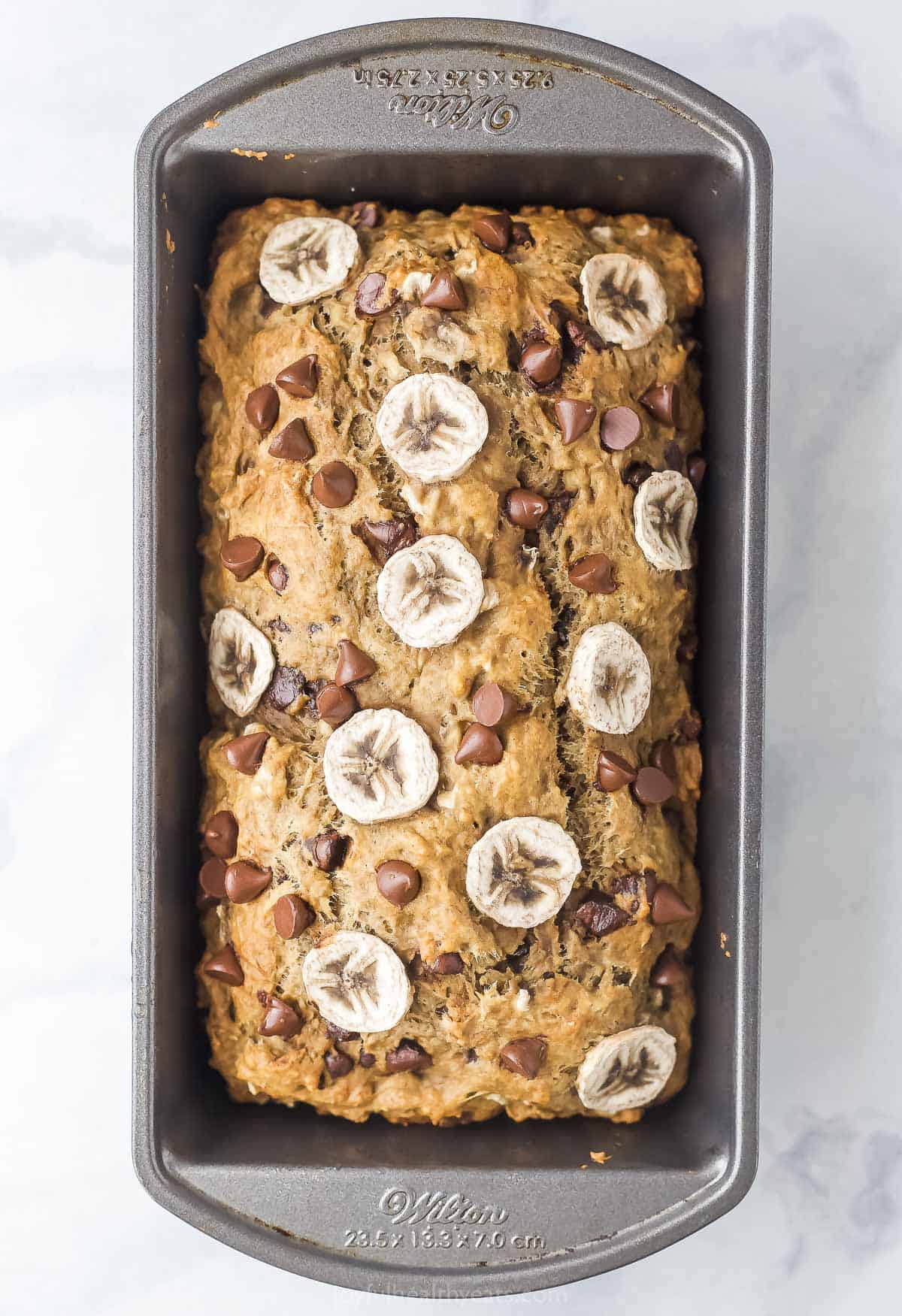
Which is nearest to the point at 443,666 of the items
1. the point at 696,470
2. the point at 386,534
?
the point at 386,534

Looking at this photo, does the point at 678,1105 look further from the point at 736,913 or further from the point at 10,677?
the point at 10,677

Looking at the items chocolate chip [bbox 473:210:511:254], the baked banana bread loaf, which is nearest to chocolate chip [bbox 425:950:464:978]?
the baked banana bread loaf

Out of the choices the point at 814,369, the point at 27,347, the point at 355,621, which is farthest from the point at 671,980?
the point at 27,347

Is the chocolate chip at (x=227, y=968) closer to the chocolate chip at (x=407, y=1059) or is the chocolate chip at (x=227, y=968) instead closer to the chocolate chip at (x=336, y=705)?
the chocolate chip at (x=407, y=1059)

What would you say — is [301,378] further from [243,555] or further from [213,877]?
[213,877]

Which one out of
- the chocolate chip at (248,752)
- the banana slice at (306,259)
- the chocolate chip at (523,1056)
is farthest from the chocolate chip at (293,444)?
the chocolate chip at (523,1056)

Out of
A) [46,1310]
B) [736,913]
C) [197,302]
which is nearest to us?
[736,913]
